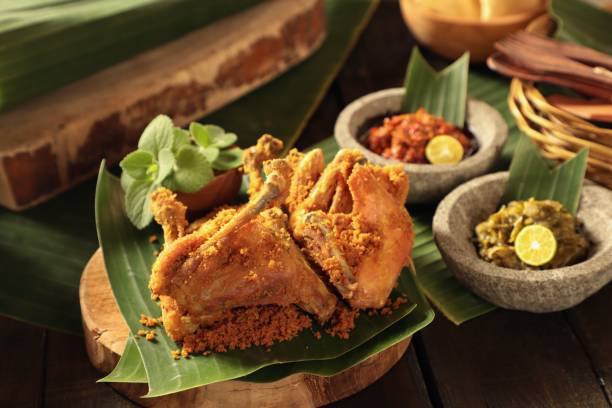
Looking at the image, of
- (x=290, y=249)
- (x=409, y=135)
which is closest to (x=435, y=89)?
(x=409, y=135)

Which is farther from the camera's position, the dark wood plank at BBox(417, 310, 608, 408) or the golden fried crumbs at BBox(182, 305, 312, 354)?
the dark wood plank at BBox(417, 310, 608, 408)

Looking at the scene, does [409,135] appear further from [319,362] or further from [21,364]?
[21,364]

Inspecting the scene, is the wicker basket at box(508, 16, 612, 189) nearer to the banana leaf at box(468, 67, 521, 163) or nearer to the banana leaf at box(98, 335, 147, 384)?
the banana leaf at box(468, 67, 521, 163)

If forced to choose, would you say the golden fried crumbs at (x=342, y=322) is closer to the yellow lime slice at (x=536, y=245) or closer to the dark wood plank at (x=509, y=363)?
the dark wood plank at (x=509, y=363)

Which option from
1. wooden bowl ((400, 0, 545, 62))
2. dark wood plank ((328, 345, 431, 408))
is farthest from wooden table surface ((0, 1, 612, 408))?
wooden bowl ((400, 0, 545, 62))

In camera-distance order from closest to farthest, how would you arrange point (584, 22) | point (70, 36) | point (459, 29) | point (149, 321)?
point (149, 321), point (70, 36), point (584, 22), point (459, 29)

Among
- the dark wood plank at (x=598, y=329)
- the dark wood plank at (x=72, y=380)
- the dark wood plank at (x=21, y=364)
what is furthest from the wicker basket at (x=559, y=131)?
the dark wood plank at (x=21, y=364)
